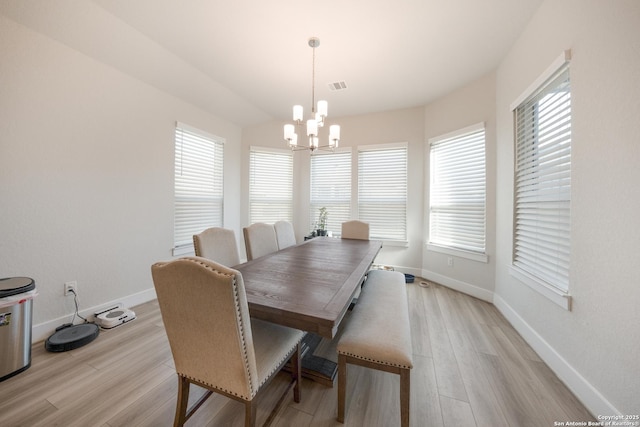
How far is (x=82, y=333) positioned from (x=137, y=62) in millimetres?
2668

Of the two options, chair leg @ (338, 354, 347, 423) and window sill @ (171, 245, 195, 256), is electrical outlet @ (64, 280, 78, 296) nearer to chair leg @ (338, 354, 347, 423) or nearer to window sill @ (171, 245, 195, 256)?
window sill @ (171, 245, 195, 256)

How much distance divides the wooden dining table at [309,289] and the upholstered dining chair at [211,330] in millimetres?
187

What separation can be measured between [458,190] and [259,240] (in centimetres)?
281

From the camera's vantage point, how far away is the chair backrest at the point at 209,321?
2.75ft

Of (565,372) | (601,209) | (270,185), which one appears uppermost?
(270,185)

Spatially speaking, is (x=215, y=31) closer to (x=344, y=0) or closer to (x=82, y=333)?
(x=344, y=0)

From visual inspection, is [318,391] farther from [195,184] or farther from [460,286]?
[195,184]

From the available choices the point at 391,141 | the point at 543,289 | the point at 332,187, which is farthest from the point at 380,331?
the point at 391,141

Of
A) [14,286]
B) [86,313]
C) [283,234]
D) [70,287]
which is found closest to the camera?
[14,286]

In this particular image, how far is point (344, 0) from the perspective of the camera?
5.82ft

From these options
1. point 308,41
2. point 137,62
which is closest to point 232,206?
point 137,62

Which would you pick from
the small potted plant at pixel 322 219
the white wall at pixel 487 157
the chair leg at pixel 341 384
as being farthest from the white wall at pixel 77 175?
the white wall at pixel 487 157

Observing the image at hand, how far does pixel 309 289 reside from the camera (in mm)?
1265

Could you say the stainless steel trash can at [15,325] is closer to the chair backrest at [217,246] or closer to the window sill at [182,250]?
the chair backrest at [217,246]
